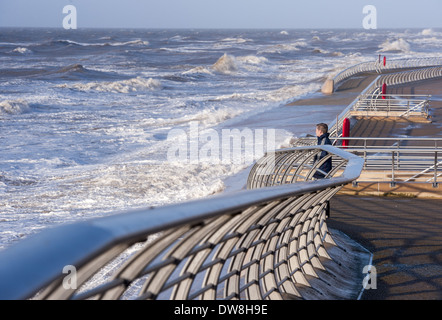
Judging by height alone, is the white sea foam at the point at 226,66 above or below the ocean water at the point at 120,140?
above

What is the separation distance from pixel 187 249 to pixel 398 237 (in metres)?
5.21

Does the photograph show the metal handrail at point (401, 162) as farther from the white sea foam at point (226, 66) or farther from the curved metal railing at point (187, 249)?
the white sea foam at point (226, 66)

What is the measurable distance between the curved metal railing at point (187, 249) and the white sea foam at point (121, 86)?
36.5 m

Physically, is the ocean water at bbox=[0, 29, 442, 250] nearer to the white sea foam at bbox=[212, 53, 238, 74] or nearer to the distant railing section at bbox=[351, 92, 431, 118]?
the distant railing section at bbox=[351, 92, 431, 118]

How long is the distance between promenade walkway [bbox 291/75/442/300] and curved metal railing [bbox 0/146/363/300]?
78 cm

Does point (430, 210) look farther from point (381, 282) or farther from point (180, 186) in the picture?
point (180, 186)

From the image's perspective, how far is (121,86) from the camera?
137 feet

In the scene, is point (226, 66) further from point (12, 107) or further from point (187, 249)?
point (187, 249)

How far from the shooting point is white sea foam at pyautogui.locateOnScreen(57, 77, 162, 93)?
41.4 meters

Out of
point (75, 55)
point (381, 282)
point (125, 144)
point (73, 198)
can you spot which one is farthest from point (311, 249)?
point (75, 55)

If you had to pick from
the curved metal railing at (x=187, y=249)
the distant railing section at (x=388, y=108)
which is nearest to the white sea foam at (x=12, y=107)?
the distant railing section at (x=388, y=108)

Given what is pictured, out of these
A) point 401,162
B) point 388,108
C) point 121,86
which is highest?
point 121,86

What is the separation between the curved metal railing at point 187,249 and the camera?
1587 mm

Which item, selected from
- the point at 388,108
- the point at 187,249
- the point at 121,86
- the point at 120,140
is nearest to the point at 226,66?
the point at 121,86
